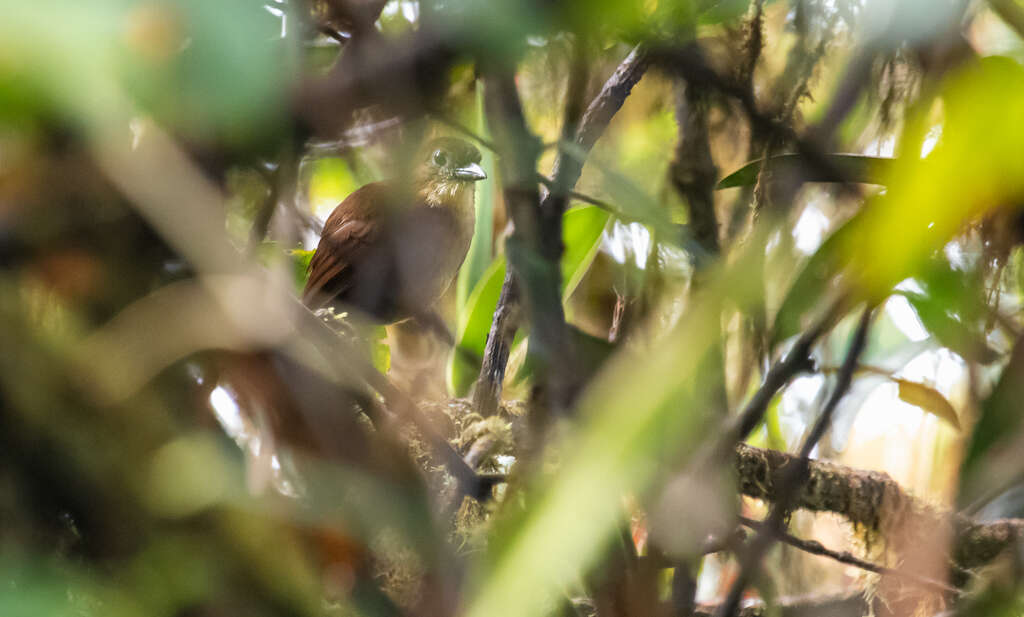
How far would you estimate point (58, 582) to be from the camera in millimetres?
591

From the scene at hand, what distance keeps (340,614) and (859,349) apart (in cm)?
58

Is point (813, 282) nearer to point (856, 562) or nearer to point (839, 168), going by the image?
point (839, 168)

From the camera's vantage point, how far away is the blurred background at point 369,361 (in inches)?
16.8

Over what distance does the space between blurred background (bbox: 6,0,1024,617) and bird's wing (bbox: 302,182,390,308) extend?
36.7 inches

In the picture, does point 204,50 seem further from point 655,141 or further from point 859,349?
point 655,141

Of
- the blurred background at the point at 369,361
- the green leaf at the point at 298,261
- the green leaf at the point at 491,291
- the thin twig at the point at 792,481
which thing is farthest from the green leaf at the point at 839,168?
the green leaf at the point at 491,291

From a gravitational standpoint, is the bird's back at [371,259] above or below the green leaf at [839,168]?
below

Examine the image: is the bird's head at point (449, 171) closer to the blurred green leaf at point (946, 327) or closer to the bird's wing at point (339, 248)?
the bird's wing at point (339, 248)

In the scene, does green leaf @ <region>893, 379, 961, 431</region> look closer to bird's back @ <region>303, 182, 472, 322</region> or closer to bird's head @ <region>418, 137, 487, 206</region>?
bird's back @ <region>303, 182, 472, 322</region>

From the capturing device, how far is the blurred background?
16.8 inches

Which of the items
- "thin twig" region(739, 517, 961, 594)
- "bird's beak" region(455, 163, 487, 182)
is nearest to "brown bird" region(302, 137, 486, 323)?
"bird's beak" region(455, 163, 487, 182)

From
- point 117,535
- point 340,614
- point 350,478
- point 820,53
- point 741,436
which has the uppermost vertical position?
point 820,53

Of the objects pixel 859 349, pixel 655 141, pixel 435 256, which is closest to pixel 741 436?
pixel 859 349

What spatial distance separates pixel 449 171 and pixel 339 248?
1.48 feet
